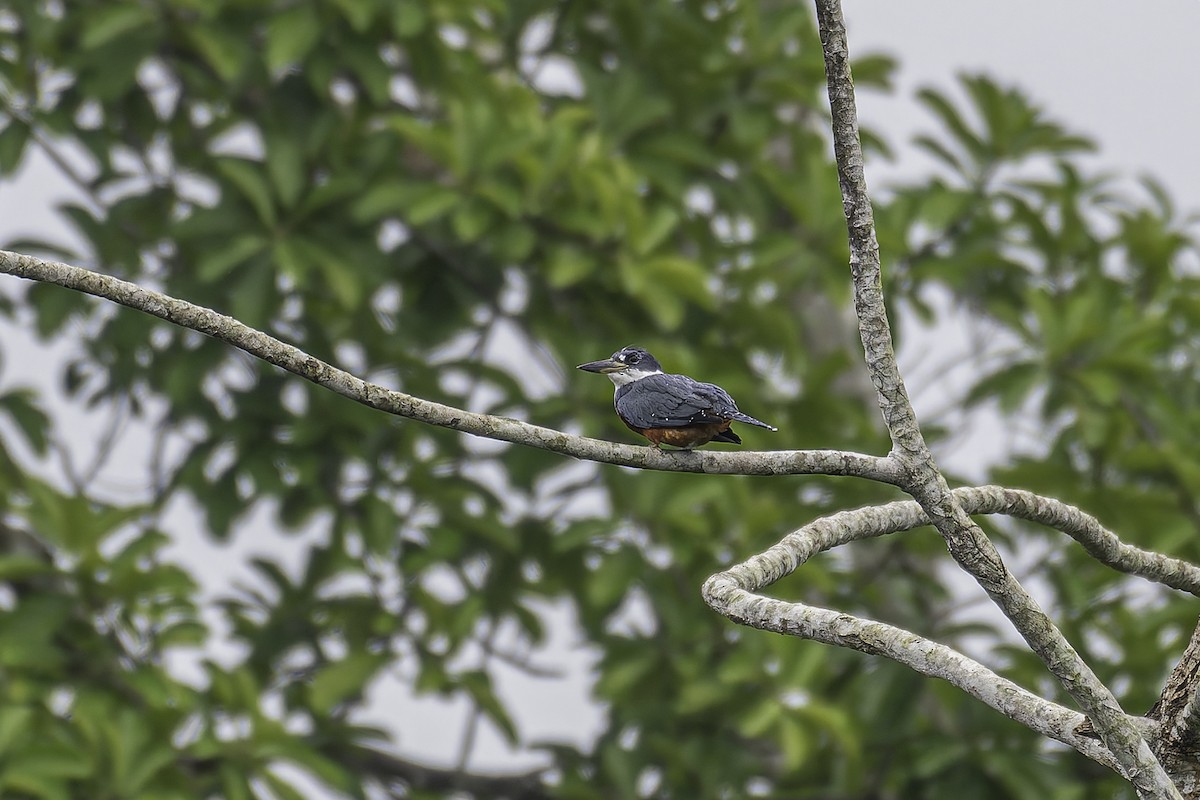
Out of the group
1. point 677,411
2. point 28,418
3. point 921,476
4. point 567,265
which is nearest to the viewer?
point 921,476

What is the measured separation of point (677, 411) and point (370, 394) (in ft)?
3.36

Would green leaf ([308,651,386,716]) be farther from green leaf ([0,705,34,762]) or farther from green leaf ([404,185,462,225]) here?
green leaf ([404,185,462,225])

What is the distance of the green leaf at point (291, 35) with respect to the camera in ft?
18.4

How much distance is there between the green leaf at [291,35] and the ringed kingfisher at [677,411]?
2686 mm

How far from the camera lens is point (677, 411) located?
3400mm

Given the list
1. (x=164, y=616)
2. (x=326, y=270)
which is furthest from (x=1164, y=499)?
(x=164, y=616)

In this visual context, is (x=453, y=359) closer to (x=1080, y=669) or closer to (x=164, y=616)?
(x=164, y=616)

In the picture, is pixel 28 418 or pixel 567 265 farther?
pixel 28 418

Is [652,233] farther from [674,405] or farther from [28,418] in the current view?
[28,418]

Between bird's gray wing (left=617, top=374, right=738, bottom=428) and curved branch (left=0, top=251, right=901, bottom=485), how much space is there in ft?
1.97

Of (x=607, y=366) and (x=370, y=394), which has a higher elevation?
(x=607, y=366)

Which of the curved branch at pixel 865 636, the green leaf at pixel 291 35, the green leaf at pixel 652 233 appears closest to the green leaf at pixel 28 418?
the green leaf at pixel 291 35

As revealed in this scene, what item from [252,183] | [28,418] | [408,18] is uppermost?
[408,18]

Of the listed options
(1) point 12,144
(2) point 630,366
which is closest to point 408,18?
(1) point 12,144
